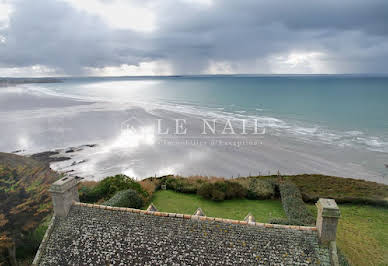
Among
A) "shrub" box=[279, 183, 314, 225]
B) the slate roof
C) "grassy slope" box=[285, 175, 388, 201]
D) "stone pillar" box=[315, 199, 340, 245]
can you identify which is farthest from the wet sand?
"stone pillar" box=[315, 199, 340, 245]

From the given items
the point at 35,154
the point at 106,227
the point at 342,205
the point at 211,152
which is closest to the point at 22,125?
the point at 35,154

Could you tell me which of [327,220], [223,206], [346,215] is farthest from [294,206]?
[327,220]

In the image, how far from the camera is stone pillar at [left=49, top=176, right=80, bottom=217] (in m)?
10.5

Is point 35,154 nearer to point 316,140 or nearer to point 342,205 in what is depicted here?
point 342,205

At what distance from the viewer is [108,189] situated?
23078mm

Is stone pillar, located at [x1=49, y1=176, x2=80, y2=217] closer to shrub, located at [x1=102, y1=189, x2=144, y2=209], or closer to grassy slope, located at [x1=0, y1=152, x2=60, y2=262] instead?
grassy slope, located at [x1=0, y1=152, x2=60, y2=262]

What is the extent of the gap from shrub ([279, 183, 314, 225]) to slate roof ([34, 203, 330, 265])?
25.4 ft

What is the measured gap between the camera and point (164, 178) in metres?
27.7

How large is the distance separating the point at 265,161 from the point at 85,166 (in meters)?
25.8

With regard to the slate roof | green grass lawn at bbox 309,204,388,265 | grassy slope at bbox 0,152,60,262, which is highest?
the slate roof

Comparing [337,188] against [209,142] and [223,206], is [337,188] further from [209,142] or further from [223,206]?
[209,142]

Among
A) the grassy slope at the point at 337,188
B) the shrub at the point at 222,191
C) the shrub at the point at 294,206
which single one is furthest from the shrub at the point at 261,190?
the grassy slope at the point at 337,188

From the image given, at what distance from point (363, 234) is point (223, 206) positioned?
34.8ft

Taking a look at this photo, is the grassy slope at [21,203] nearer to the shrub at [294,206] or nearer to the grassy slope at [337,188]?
the shrub at [294,206]
